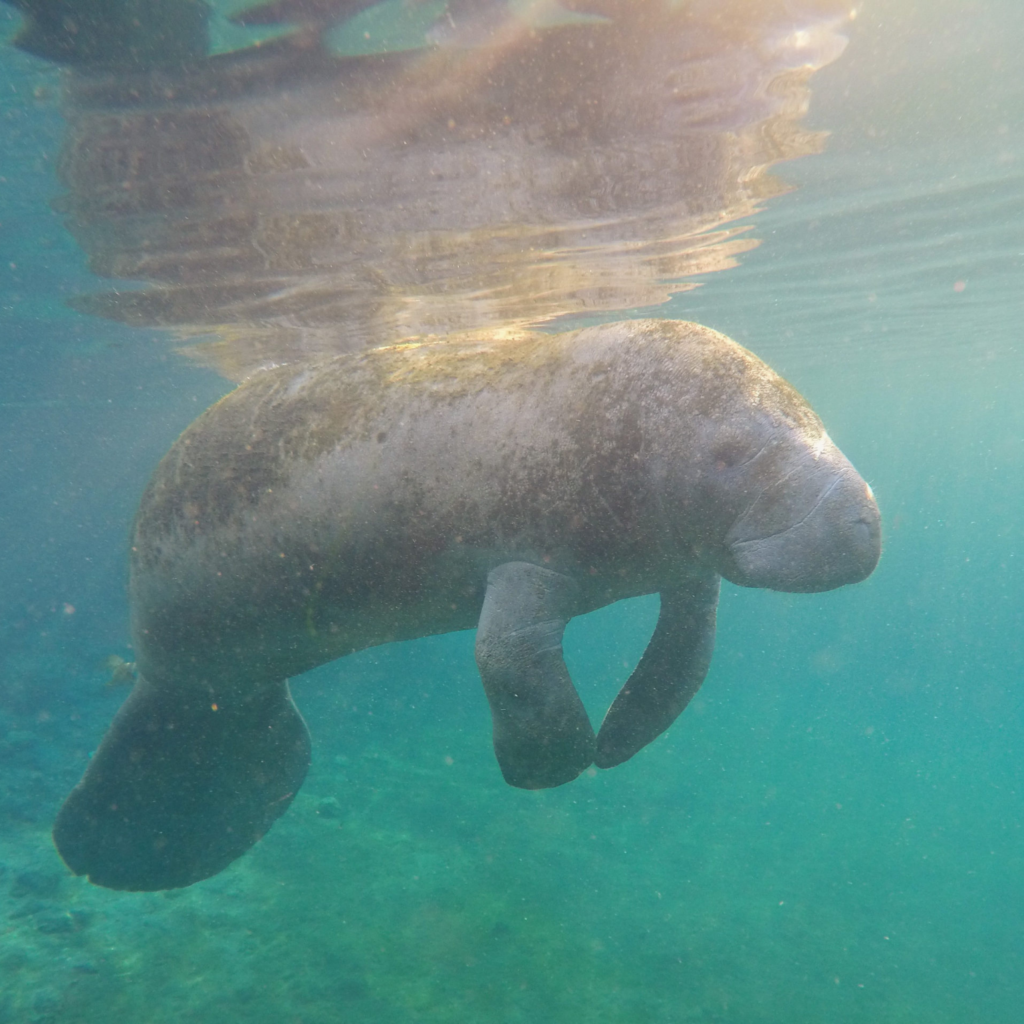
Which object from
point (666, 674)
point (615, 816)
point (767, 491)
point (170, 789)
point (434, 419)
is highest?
point (434, 419)

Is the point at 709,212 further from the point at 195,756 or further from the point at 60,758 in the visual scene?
the point at 60,758

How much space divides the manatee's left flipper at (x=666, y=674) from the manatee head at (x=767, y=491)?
0.77 metres

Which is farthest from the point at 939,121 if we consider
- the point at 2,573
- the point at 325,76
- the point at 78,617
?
the point at 2,573

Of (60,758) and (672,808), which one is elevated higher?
(60,758)

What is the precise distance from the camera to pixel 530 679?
2.87 meters

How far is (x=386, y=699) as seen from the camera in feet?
72.2

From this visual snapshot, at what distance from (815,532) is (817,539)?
0.03 metres

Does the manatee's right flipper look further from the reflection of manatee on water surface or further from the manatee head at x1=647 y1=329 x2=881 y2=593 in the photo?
the manatee head at x1=647 y1=329 x2=881 y2=593

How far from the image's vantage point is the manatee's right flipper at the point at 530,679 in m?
2.88

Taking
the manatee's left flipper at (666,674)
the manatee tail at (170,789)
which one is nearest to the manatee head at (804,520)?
the manatee's left flipper at (666,674)

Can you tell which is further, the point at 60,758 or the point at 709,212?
the point at 60,758

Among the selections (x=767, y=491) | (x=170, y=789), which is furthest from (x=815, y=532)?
(x=170, y=789)

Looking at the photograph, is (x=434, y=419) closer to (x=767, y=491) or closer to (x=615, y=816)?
(x=767, y=491)

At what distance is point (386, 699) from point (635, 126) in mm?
18671
